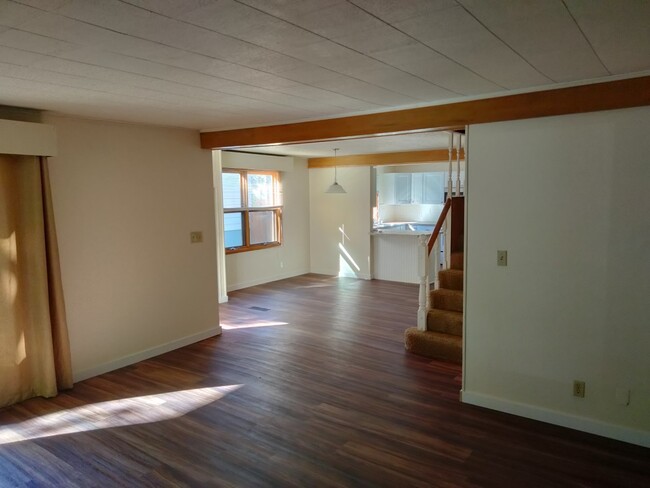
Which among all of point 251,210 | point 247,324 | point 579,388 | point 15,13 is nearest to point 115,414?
point 247,324

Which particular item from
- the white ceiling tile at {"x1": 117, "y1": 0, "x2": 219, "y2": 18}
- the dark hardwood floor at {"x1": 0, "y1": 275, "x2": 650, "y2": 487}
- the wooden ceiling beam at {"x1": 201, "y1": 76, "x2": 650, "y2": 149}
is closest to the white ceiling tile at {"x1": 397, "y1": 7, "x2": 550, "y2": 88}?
the wooden ceiling beam at {"x1": 201, "y1": 76, "x2": 650, "y2": 149}

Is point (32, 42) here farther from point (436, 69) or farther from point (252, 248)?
point (252, 248)

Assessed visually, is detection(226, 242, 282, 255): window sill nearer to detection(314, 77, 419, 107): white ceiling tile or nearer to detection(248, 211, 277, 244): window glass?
detection(248, 211, 277, 244): window glass

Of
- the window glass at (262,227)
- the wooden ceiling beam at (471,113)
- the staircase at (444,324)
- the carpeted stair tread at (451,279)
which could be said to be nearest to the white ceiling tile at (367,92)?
the wooden ceiling beam at (471,113)

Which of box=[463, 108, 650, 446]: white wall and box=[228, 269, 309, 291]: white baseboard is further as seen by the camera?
box=[228, 269, 309, 291]: white baseboard

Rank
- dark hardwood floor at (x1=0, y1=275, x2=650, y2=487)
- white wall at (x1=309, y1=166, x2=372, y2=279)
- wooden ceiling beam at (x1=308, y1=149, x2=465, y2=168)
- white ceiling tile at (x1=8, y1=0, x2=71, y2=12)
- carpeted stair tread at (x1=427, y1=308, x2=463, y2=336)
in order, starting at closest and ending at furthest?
white ceiling tile at (x1=8, y1=0, x2=71, y2=12) → dark hardwood floor at (x1=0, y1=275, x2=650, y2=487) → carpeted stair tread at (x1=427, y1=308, x2=463, y2=336) → wooden ceiling beam at (x1=308, y1=149, x2=465, y2=168) → white wall at (x1=309, y1=166, x2=372, y2=279)

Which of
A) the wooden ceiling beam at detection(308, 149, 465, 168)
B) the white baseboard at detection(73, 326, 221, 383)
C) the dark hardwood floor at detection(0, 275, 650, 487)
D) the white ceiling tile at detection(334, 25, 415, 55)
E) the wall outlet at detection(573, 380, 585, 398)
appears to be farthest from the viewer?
the wooden ceiling beam at detection(308, 149, 465, 168)

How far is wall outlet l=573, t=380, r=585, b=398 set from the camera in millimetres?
3020

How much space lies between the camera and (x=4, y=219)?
3379 millimetres

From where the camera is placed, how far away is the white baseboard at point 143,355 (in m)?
4.00

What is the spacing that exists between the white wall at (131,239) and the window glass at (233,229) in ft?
7.91

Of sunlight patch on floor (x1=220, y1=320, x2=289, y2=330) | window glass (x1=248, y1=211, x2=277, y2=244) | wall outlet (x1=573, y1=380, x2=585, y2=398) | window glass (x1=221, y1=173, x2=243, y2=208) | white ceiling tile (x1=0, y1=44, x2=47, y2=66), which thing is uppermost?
white ceiling tile (x1=0, y1=44, x2=47, y2=66)

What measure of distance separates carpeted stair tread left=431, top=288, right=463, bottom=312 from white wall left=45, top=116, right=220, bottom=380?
2.42m

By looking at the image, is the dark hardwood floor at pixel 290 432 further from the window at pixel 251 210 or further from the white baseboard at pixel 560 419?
the window at pixel 251 210
